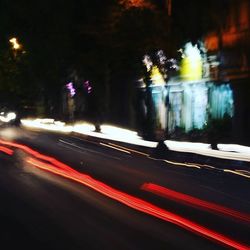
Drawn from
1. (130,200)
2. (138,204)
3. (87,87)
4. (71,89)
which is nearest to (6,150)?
(130,200)

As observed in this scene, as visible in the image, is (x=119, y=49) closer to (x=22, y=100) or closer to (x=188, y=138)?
(x=188, y=138)

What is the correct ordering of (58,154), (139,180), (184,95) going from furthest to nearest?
(184,95)
(58,154)
(139,180)

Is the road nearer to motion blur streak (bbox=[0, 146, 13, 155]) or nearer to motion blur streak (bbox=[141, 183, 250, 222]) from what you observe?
motion blur streak (bbox=[141, 183, 250, 222])

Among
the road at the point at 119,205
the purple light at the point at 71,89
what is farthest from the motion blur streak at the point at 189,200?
the purple light at the point at 71,89

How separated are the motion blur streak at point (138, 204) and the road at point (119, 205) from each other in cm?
1

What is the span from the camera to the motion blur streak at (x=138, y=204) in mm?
9912

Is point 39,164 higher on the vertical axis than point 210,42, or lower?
lower

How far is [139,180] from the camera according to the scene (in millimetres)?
17188

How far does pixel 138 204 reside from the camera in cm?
1285

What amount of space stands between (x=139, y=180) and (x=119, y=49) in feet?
63.7

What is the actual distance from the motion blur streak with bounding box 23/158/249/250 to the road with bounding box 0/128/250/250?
0.01 m

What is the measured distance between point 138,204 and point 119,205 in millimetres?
355

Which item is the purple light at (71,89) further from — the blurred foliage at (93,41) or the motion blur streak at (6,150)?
the motion blur streak at (6,150)

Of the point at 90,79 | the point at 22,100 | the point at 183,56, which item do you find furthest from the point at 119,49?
the point at 22,100
